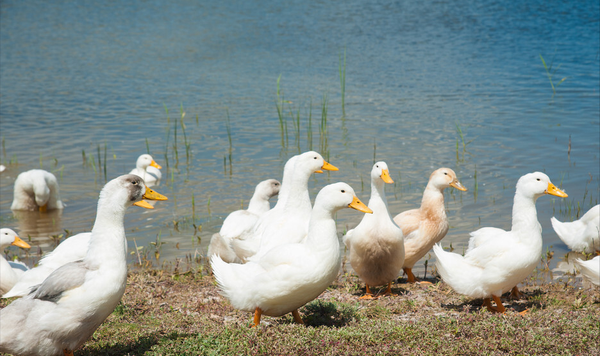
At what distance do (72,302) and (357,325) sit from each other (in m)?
2.60

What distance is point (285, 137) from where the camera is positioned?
1572 cm

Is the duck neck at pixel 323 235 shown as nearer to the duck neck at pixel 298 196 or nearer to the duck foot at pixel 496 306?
the duck neck at pixel 298 196

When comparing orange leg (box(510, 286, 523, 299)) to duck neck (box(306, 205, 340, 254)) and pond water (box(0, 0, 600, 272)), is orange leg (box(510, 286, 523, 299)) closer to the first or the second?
pond water (box(0, 0, 600, 272))

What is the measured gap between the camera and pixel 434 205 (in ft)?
25.1

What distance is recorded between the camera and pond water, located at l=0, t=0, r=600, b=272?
11.5m

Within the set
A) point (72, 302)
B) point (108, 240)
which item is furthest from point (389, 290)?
point (72, 302)

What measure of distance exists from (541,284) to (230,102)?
550 inches

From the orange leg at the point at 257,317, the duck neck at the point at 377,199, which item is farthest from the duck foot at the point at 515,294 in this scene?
the orange leg at the point at 257,317

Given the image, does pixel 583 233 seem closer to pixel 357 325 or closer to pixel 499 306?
pixel 499 306

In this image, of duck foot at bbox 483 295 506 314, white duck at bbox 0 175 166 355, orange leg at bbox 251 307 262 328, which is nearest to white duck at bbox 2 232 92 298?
white duck at bbox 0 175 166 355

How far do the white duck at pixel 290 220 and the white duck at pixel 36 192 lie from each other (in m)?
5.67

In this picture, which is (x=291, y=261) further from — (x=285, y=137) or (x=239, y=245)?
(x=285, y=137)

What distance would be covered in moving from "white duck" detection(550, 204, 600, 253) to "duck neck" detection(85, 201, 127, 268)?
22.0ft

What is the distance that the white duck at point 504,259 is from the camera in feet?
19.6
